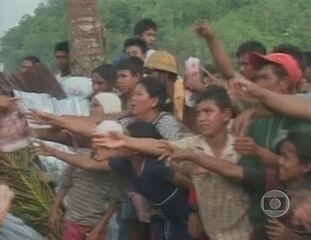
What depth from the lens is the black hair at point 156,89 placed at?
6012mm

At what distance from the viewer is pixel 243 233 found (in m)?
5.16

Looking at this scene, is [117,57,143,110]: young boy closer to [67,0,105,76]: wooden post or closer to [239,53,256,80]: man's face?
[239,53,256,80]: man's face

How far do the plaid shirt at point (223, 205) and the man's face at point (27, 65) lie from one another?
11.9ft

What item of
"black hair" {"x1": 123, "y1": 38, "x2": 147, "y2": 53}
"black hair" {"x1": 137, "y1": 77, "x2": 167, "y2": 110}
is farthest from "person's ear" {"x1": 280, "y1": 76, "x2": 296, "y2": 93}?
"black hair" {"x1": 123, "y1": 38, "x2": 147, "y2": 53}

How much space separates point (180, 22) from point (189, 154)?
29.5 meters

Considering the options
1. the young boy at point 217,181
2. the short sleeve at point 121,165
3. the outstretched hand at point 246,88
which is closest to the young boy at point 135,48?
the short sleeve at point 121,165

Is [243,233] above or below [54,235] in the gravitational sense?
above

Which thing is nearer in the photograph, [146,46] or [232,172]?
[232,172]

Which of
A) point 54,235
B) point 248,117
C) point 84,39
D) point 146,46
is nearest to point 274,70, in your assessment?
point 248,117

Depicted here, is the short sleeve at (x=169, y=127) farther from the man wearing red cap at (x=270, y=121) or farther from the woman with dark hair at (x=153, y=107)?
the man wearing red cap at (x=270, y=121)

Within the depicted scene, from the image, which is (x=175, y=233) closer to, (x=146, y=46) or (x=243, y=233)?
(x=243, y=233)

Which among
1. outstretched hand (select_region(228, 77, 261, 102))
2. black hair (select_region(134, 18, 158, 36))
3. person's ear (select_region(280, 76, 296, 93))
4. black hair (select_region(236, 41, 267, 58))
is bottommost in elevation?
black hair (select_region(134, 18, 158, 36))

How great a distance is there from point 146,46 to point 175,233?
306 centimetres

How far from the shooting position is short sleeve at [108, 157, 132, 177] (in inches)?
219
